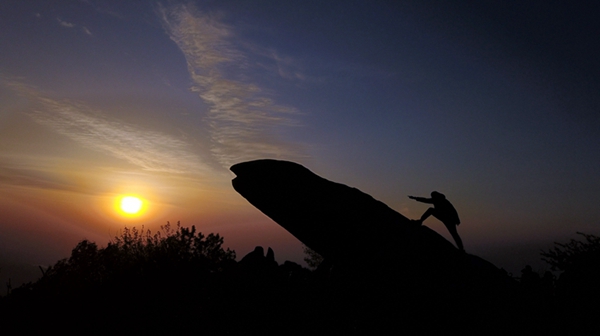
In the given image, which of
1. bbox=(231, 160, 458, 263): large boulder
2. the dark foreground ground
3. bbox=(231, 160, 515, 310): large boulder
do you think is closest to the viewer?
the dark foreground ground

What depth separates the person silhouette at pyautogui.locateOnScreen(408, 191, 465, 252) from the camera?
1508 centimetres

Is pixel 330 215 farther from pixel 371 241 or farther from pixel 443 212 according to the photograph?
pixel 443 212

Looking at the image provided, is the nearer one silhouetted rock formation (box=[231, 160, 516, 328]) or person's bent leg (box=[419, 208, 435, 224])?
silhouetted rock formation (box=[231, 160, 516, 328])

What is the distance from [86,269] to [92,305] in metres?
3.45

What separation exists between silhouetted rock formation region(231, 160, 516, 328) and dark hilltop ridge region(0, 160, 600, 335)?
1.7 inches

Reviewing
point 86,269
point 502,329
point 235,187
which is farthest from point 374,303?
point 86,269

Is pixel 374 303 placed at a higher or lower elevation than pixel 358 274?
lower

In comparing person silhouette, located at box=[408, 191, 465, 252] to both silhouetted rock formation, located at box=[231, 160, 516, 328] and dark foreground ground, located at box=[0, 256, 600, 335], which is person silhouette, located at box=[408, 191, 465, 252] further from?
dark foreground ground, located at box=[0, 256, 600, 335]

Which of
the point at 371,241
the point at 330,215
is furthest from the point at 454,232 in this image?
the point at 330,215

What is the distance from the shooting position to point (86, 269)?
1500cm

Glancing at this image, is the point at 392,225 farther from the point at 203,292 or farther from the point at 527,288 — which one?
the point at 203,292

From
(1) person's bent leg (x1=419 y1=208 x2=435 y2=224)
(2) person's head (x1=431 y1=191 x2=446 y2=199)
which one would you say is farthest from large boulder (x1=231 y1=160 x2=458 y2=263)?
(2) person's head (x1=431 y1=191 x2=446 y2=199)

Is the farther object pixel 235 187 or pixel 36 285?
pixel 235 187

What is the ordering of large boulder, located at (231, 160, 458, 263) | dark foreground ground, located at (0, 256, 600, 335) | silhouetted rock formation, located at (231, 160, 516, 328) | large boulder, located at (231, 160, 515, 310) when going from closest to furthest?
dark foreground ground, located at (0, 256, 600, 335), silhouetted rock formation, located at (231, 160, 516, 328), large boulder, located at (231, 160, 515, 310), large boulder, located at (231, 160, 458, 263)
